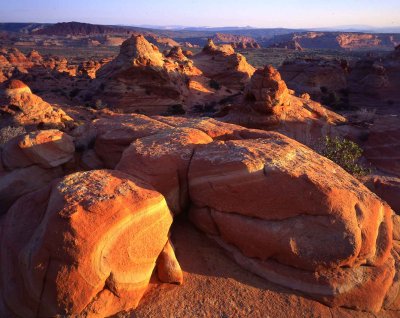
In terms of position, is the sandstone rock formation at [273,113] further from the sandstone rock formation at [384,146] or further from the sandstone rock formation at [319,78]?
the sandstone rock formation at [319,78]

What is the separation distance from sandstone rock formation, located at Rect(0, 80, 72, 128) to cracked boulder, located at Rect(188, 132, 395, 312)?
1229 cm

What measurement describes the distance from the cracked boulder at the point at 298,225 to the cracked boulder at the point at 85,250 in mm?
1406

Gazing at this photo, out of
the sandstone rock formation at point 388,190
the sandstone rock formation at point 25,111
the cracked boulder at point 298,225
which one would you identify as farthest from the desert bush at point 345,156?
the sandstone rock formation at point 25,111

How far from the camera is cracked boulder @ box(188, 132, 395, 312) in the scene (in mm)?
6984

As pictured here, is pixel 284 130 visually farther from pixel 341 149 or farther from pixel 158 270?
pixel 158 270

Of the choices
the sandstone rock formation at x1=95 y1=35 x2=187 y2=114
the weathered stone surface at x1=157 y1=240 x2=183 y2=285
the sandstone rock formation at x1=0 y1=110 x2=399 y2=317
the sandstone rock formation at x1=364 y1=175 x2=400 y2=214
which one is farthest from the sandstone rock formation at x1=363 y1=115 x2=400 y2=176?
the sandstone rock formation at x1=95 y1=35 x2=187 y2=114

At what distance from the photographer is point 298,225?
7.15 m

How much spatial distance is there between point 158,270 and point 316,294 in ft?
10.3

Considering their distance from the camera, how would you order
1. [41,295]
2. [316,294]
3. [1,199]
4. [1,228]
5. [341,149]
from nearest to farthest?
[41,295] < [316,294] < [1,228] < [1,199] < [341,149]

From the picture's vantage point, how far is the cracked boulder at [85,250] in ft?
18.9

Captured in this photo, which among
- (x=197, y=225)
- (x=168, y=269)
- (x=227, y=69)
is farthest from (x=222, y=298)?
(x=227, y=69)

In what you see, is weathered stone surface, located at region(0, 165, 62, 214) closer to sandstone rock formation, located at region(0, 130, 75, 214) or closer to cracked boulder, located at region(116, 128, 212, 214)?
sandstone rock formation, located at region(0, 130, 75, 214)

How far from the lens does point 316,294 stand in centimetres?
682

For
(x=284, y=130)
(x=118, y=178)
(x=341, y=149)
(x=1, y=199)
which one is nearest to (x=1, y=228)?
(x=1, y=199)
